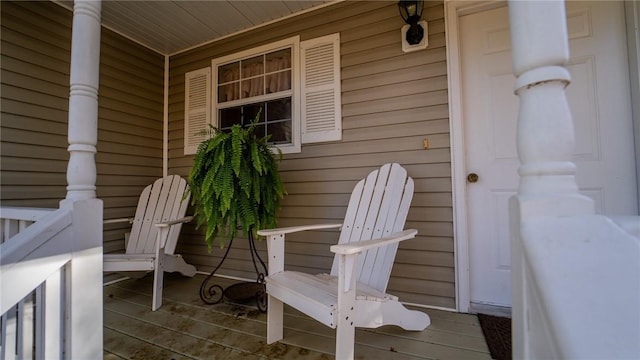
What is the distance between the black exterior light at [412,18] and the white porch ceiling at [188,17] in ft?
2.53

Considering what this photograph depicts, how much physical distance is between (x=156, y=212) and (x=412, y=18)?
2.91 metres

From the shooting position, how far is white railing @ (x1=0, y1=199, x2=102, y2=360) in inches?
41.9

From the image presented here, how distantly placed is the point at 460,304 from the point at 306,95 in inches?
84.0

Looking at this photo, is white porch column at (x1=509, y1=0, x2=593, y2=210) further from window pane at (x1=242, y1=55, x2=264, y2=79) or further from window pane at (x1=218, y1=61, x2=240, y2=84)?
window pane at (x1=218, y1=61, x2=240, y2=84)

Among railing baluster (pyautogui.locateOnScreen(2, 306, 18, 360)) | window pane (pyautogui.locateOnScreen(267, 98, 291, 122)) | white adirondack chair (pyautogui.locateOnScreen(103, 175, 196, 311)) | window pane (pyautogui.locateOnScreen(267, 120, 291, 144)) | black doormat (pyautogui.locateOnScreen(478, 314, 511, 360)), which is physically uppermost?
window pane (pyautogui.locateOnScreen(267, 98, 291, 122))

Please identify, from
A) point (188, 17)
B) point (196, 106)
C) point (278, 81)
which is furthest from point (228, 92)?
point (188, 17)

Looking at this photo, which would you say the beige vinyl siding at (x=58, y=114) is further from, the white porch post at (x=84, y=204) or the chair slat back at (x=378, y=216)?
the chair slat back at (x=378, y=216)

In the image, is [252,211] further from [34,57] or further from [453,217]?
[34,57]

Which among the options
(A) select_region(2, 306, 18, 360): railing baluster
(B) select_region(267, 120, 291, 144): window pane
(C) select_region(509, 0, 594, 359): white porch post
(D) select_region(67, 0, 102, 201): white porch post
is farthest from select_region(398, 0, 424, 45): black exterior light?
(A) select_region(2, 306, 18, 360): railing baluster

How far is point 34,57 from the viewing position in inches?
95.8

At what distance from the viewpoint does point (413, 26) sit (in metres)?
2.26

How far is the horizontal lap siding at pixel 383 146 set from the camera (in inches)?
87.7

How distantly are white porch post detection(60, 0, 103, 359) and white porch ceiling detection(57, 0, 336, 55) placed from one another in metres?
1.52

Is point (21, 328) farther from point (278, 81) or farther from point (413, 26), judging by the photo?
point (413, 26)
